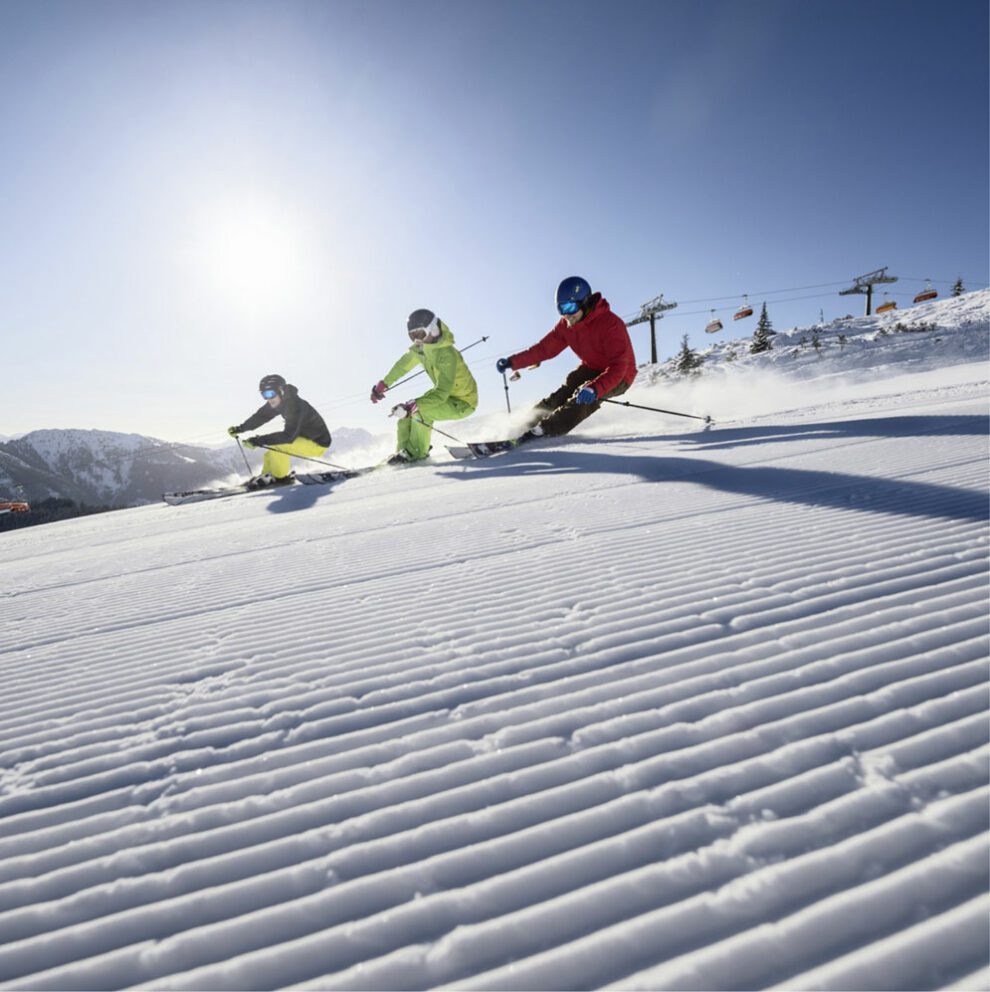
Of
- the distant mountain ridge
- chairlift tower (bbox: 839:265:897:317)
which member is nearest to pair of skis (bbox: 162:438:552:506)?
chairlift tower (bbox: 839:265:897:317)

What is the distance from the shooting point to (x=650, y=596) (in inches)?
79.3

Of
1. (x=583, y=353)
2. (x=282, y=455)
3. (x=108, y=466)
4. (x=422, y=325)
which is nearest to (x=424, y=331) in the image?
(x=422, y=325)

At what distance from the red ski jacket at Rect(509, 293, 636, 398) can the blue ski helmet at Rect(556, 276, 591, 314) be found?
1.10 feet

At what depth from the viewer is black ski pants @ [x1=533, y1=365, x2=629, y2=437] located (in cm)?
877

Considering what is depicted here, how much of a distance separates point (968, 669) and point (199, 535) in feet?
18.1

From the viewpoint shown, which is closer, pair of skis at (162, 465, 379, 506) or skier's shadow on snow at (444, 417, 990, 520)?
skier's shadow on snow at (444, 417, 990, 520)

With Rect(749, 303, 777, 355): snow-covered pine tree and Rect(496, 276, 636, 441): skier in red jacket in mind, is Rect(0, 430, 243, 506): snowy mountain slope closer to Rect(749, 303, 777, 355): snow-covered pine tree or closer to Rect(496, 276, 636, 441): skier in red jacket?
Rect(749, 303, 777, 355): snow-covered pine tree

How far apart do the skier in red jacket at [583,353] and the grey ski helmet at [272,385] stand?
4.11 meters

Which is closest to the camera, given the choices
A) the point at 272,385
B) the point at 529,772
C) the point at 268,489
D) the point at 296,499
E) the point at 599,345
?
the point at 529,772

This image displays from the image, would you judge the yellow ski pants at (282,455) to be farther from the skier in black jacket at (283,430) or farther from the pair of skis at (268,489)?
the pair of skis at (268,489)

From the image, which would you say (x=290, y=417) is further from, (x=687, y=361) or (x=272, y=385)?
(x=687, y=361)

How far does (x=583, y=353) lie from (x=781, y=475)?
5.21 metres

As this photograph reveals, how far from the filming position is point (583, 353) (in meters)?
8.69

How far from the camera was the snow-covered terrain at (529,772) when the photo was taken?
809mm
